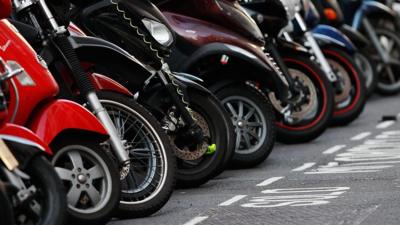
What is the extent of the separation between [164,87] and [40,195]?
253cm

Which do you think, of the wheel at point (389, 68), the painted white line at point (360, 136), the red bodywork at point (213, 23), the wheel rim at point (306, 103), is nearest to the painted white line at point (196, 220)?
the red bodywork at point (213, 23)

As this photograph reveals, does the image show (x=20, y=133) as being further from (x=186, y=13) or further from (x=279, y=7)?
(x=279, y=7)

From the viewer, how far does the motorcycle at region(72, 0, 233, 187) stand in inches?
376

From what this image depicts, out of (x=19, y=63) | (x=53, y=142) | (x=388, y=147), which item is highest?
(x=19, y=63)

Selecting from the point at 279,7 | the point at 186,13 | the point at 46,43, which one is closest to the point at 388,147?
the point at 279,7

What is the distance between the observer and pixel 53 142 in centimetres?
795

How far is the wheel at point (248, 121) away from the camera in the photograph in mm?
11531

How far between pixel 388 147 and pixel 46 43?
4.95m

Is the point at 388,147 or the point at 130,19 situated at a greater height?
the point at 130,19

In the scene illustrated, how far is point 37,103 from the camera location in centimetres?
796

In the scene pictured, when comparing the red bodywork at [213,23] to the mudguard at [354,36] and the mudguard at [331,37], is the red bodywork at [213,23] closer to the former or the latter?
the mudguard at [331,37]

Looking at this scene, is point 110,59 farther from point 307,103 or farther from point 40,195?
point 307,103

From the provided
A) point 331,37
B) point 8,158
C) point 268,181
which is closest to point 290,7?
point 331,37

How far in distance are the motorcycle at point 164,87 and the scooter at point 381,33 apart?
7494 mm
